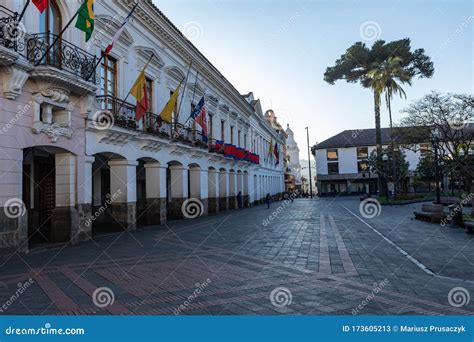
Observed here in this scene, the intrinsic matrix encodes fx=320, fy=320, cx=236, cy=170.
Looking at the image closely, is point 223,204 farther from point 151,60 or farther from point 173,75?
point 151,60

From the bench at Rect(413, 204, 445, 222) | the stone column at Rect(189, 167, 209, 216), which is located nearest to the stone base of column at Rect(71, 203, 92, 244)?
the stone column at Rect(189, 167, 209, 216)

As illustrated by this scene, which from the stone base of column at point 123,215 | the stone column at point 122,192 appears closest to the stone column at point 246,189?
the stone base of column at point 123,215

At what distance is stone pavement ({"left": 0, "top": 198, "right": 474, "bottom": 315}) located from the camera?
463 cm

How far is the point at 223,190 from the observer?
25312 millimetres

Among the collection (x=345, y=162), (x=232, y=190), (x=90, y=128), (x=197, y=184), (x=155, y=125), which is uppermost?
(x=345, y=162)

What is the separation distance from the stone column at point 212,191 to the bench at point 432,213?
12830 mm

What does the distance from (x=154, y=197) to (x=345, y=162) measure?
49.1 metres

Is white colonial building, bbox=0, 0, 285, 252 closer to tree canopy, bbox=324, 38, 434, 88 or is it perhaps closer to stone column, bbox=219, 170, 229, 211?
stone column, bbox=219, 170, 229, 211

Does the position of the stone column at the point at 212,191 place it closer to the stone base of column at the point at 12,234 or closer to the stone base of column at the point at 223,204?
the stone base of column at the point at 223,204

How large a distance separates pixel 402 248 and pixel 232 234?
5.85 m

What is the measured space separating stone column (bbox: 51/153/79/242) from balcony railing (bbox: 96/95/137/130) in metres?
2.34

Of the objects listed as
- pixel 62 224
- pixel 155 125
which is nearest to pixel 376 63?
pixel 155 125

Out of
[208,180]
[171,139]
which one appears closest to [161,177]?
[171,139]

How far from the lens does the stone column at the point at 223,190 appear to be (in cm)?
2503
